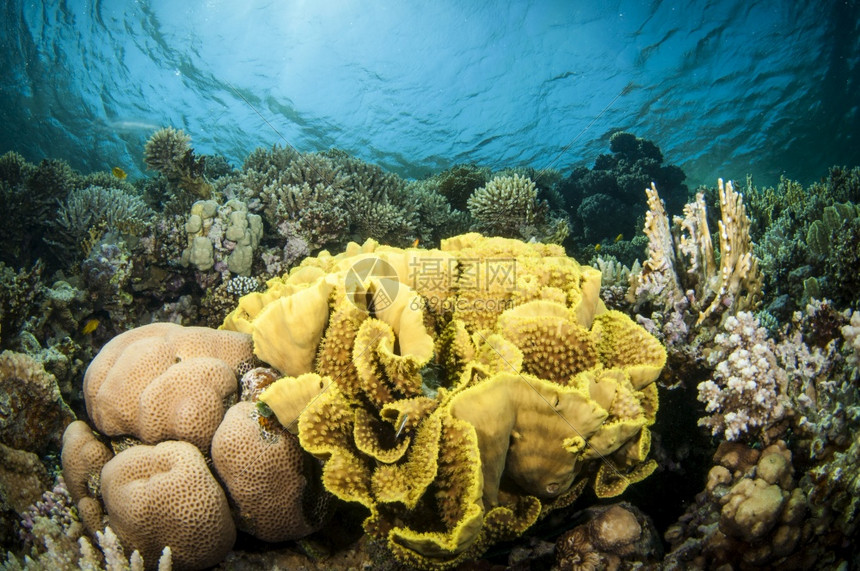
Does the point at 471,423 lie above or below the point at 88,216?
below

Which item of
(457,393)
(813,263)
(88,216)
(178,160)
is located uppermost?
(178,160)

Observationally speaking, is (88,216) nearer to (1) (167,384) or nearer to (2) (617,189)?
(1) (167,384)

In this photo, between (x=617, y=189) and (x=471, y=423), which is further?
(x=617, y=189)

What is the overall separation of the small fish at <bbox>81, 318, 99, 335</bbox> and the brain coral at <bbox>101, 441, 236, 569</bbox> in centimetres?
380

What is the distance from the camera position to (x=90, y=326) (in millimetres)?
4875

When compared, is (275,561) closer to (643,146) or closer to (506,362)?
(506,362)

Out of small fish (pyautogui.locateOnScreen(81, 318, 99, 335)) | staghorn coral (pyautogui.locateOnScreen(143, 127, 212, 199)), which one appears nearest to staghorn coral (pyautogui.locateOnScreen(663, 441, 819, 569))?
small fish (pyautogui.locateOnScreen(81, 318, 99, 335))

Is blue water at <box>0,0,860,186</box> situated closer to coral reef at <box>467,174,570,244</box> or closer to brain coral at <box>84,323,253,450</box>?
coral reef at <box>467,174,570,244</box>

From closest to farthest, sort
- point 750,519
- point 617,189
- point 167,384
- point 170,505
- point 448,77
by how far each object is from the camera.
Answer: point 750,519, point 170,505, point 167,384, point 617,189, point 448,77

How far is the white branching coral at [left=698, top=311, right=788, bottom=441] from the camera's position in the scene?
88.2 inches

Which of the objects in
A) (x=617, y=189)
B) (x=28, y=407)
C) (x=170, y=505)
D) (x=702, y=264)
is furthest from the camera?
(x=617, y=189)

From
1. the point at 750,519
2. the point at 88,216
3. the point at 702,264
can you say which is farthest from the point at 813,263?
the point at 88,216

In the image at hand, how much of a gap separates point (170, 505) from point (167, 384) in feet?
2.24

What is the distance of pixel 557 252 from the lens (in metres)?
3.02
